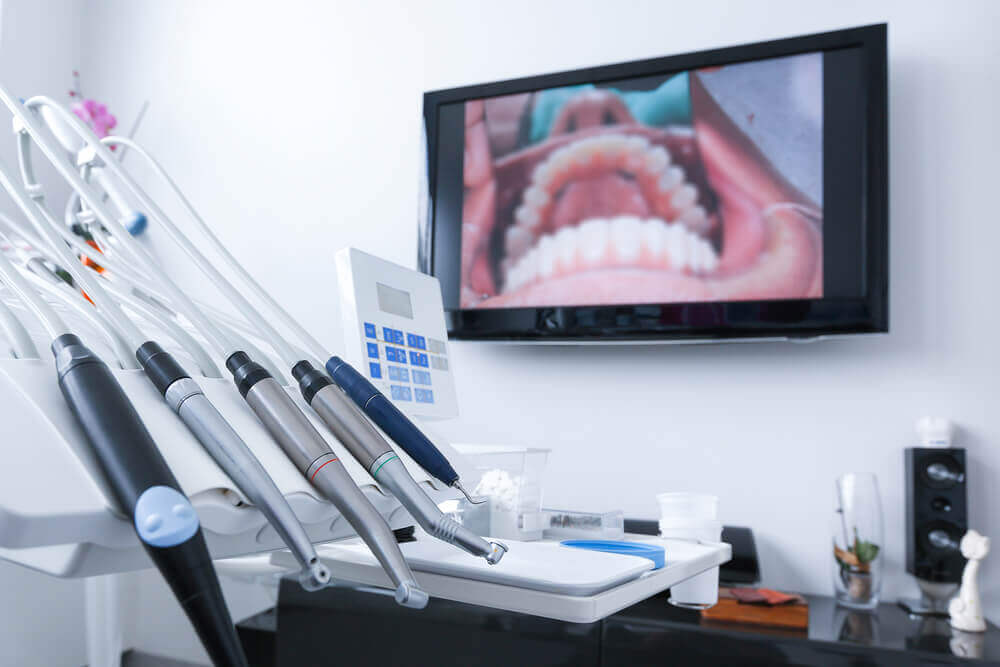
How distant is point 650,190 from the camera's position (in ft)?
5.56

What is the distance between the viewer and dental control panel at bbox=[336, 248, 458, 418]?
858mm

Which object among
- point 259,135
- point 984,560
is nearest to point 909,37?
point 984,560

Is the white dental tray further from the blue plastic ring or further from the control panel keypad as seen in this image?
the control panel keypad

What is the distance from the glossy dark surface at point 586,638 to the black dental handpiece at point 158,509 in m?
1.08

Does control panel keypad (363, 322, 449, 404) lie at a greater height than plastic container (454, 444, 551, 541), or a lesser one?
greater

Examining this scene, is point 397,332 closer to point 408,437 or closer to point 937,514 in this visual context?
point 408,437

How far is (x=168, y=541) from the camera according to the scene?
0.83ft

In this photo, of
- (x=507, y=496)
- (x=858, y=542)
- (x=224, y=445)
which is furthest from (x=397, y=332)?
(x=858, y=542)

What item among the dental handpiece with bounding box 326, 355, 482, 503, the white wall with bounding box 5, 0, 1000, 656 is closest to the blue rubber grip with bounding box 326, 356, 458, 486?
the dental handpiece with bounding box 326, 355, 482, 503

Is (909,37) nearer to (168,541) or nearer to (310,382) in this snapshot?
(310,382)

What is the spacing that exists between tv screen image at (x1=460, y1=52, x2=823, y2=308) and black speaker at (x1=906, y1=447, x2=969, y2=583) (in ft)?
1.21

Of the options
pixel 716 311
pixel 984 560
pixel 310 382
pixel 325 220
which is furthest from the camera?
pixel 325 220

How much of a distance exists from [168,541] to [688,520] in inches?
28.2

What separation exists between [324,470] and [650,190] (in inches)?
57.1
